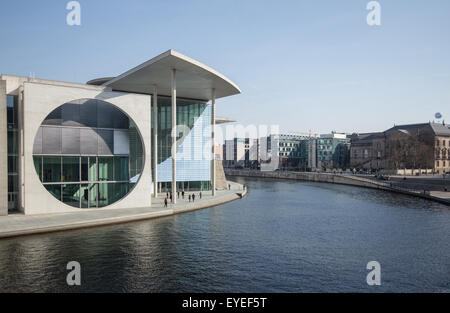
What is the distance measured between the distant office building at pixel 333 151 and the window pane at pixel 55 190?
399 ft

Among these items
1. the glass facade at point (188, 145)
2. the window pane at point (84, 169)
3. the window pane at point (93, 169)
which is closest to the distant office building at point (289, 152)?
the glass facade at point (188, 145)

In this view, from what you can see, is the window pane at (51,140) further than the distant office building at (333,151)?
No

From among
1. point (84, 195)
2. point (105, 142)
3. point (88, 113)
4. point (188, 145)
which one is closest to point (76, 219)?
point (84, 195)

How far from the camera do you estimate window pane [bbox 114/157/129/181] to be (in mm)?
33281

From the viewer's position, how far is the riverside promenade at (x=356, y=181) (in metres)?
47.0

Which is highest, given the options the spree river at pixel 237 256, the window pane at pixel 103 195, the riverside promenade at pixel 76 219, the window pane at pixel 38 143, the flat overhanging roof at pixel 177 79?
the flat overhanging roof at pixel 177 79

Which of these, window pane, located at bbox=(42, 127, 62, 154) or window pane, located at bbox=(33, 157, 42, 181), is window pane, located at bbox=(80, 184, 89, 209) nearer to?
window pane, located at bbox=(33, 157, 42, 181)

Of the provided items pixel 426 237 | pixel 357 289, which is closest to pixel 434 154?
pixel 426 237

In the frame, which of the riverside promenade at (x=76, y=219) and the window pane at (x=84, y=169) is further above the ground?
the window pane at (x=84, y=169)

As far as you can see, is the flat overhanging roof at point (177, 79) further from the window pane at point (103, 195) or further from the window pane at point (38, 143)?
the window pane at point (103, 195)

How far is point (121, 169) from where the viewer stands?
33531 mm

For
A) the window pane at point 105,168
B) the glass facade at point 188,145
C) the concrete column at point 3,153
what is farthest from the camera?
the glass facade at point 188,145
